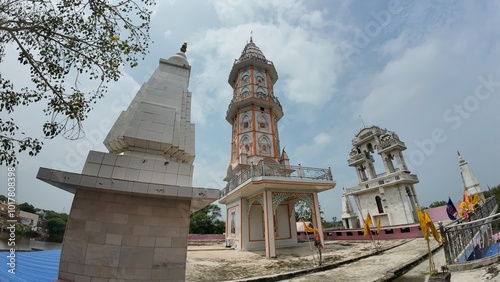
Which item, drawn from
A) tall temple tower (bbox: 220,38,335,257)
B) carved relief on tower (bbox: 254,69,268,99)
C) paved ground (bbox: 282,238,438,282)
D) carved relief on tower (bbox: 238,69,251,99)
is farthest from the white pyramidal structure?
carved relief on tower (bbox: 254,69,268,99)

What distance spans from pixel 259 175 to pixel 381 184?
17.7m

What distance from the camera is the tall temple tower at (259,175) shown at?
11.5 meters

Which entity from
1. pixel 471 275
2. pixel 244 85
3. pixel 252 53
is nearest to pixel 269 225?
pixel 471 275

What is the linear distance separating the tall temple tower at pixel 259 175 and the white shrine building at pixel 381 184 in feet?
42.1

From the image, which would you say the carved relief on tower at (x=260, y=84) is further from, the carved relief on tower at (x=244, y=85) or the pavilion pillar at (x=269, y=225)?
the pavilion pillar at (x=269, y=225)

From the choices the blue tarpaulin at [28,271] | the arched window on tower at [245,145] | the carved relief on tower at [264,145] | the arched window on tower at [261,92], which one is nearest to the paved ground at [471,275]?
the blue tarpaulin at [28,271]

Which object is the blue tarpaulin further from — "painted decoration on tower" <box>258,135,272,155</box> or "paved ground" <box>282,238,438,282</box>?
"painted decoration on tower" <box>258,135,272,155</box>

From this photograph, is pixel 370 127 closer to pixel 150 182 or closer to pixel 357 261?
pixel 357 261

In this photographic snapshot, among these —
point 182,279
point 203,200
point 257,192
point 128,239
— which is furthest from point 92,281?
point 257,192

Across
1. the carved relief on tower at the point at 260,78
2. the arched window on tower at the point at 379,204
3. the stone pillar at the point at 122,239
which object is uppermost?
the carved relief on tower at the point at 260,78

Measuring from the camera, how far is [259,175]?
1107 cm

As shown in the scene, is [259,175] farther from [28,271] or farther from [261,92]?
[261,92]

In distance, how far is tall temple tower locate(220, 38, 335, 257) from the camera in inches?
453

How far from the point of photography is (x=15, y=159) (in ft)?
12.7
